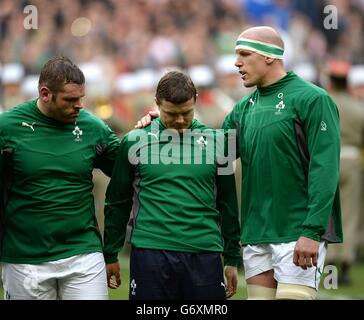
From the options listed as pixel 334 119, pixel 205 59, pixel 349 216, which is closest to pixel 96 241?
pixel 334 119

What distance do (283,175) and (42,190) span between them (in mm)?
1428

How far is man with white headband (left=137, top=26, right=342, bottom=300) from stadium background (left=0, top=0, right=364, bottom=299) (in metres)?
7.28

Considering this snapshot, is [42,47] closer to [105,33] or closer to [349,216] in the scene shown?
[105,33]

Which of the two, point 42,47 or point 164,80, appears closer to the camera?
point 164,80

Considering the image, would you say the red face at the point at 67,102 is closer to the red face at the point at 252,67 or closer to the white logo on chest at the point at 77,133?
the white logo on chest at the point at 77,133

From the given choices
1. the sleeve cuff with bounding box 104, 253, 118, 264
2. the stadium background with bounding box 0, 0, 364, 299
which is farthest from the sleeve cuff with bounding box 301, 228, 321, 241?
the stadium background with bounding box 0, 0, 364, 299

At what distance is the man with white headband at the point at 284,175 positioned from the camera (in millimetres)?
7215

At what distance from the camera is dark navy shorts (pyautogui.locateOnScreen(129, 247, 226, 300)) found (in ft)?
23.2

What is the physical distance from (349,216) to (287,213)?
21.9ft

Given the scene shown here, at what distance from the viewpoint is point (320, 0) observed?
21578 millimetres

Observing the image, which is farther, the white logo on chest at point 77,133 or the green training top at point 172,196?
the white logo on chest at point 77,133

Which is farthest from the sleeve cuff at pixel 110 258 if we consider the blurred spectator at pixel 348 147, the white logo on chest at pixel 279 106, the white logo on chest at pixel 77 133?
the blurred spectator at pixel 348 147

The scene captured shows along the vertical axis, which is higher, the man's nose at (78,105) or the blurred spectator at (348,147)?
the man's nose at (78,105)
